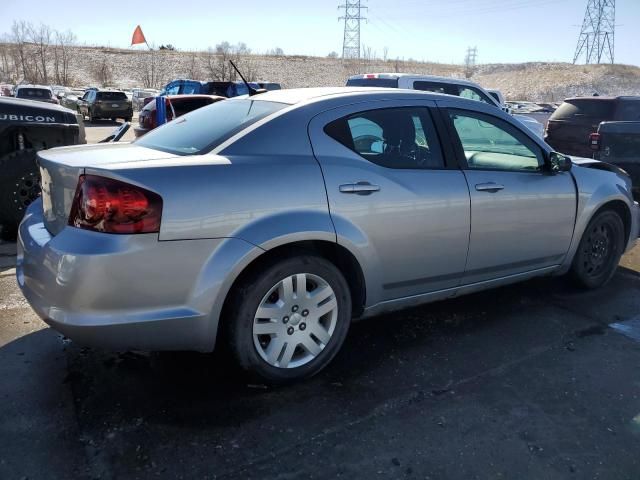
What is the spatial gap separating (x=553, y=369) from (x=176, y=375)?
2.26 metres

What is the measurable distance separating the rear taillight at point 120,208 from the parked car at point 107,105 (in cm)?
2585

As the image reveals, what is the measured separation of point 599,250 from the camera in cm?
469

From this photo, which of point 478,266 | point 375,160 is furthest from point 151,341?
point 478,266

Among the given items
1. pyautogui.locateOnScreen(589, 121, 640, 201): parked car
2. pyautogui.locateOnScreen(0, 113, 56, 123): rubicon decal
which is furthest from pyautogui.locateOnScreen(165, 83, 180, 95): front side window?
pyautogui.locateOnScreen(589, 121, 640, 201): parked car

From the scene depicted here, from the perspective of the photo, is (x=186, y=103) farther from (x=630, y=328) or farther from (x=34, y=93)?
(x=34, y=93)

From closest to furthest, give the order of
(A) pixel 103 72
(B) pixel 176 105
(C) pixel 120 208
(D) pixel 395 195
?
(C) pixel 120 208 < (D) pixel 395 195 < (B) pixel 176 105 < (A) pixel 103 72

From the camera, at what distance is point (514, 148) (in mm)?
4074

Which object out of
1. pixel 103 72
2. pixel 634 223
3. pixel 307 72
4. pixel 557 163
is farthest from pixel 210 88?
pixel 307 72

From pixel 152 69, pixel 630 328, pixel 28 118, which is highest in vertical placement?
pixel 152 69

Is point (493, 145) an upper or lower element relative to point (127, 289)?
upper

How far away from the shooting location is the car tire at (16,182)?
561 centimetres

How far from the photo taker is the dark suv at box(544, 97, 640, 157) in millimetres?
9953

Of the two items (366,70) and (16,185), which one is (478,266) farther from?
(366,70)

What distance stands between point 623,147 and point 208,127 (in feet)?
20.2
